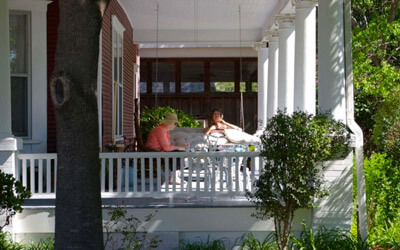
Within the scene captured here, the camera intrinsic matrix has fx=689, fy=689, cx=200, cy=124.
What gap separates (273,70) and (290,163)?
7.80 meters

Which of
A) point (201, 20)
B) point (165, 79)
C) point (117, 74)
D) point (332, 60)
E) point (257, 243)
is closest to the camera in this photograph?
point (257, 243)

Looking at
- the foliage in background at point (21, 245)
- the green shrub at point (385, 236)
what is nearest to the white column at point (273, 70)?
the green shrub at point (385, 236)

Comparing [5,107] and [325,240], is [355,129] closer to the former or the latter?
[325,240]

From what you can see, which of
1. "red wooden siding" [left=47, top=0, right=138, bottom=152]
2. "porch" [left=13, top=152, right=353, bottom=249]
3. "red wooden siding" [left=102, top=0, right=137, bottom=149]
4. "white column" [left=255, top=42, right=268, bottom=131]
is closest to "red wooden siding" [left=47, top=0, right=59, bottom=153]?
"red wooden siding" [left=47, top=0, right=138, bottom=152]

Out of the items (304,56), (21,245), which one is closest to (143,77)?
(304,56)

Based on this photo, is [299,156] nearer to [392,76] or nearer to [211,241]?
[211,241]

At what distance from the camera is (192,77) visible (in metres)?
22.1

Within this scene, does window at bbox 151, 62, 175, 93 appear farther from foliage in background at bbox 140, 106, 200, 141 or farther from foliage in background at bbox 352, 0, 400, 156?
foliage in background at bbox 352, 0, 400, 156

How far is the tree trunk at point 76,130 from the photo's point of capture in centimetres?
538

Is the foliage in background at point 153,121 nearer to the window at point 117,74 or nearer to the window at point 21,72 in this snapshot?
the window at point 117,74

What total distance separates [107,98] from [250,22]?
17.2 feet

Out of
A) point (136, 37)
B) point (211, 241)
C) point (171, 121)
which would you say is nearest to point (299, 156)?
point (211, 241)

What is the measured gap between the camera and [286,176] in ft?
23.8

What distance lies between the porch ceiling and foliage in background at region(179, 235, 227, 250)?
5.27m
